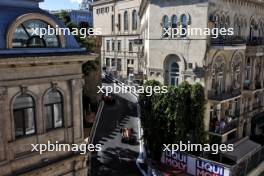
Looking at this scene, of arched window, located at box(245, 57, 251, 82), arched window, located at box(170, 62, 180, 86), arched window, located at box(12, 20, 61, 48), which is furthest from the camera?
arched window, located at box(245, 57, 251, 82)

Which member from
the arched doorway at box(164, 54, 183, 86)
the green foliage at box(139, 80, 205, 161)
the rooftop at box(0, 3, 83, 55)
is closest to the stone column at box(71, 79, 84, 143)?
the rooftop at box(0, 3, 83, 55)

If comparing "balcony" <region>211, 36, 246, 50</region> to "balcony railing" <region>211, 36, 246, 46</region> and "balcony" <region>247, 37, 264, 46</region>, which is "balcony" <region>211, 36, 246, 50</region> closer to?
"balcony railing" <region>211, 36, 246, 46</region>

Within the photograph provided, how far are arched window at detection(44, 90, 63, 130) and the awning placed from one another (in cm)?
1755

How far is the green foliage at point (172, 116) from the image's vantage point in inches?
907

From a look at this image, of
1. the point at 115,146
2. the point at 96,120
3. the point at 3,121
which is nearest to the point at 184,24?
the point at 115,146

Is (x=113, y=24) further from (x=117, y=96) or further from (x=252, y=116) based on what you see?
(x=252, y=116)

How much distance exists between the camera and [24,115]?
40.4 ft

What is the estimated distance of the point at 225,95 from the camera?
26.4 meters

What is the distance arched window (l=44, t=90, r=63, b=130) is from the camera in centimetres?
1311

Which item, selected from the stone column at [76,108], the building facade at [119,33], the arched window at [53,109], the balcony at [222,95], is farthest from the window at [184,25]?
the building facade at [119,33]

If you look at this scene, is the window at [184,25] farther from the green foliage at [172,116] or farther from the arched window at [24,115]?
the arched window at [24,115]

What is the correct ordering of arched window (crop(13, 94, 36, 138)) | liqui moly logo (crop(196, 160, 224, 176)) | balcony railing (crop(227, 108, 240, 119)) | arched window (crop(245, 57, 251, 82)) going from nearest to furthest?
1. arched window (crop(13, 94, 36, 138))
2. liqui moly logo (crop(196, 160, 224, 176))
3. balcony railing (crop(227, 108, 240, 119))
4. arched window (crop(245, 57, 251, 82))

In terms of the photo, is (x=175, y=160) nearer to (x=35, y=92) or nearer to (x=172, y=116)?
(x=172, y=116)

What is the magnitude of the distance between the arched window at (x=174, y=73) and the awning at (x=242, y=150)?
319 inches
